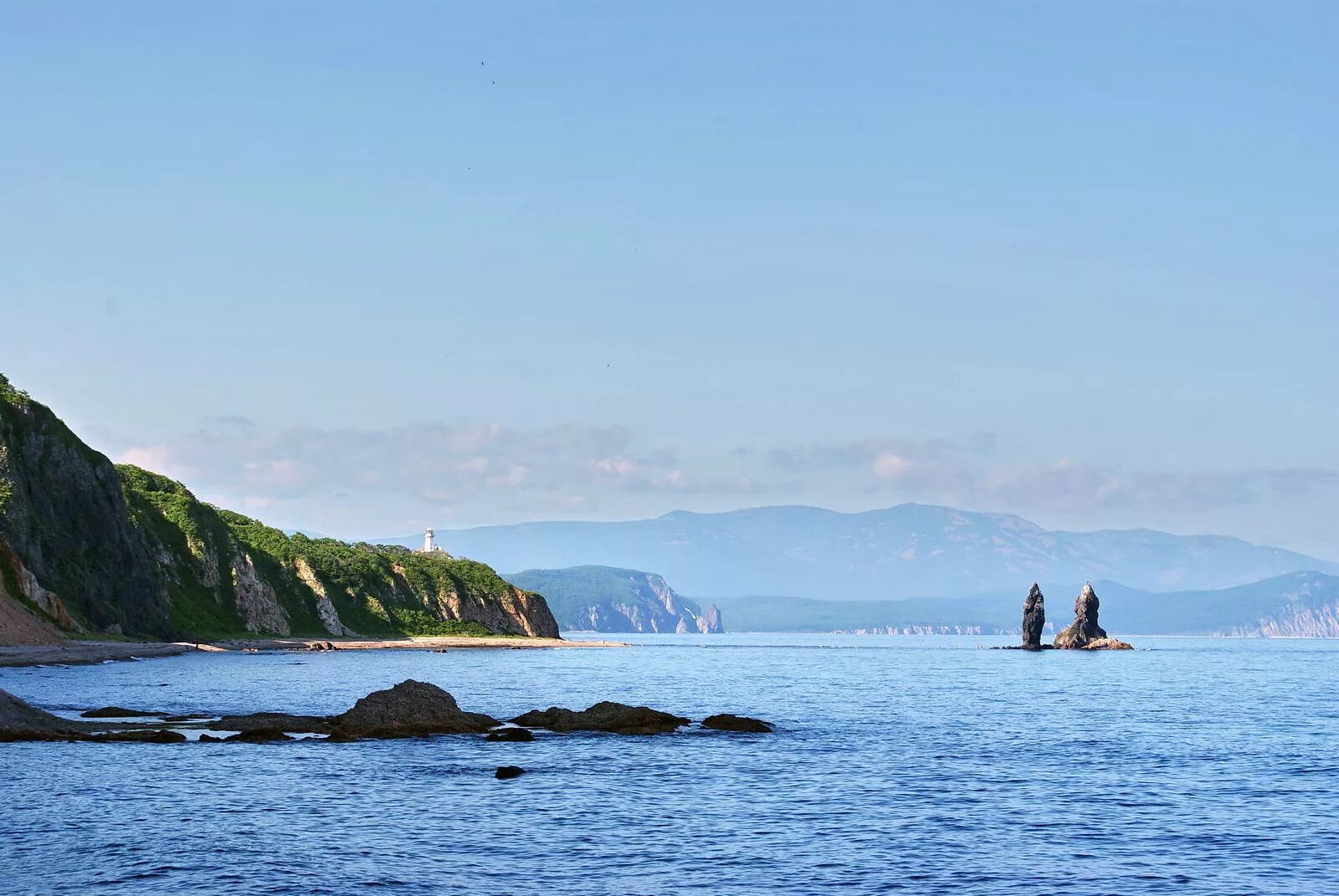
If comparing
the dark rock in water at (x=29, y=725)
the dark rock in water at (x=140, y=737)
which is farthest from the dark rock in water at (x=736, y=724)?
the dark rock in water at (x=29, y=725)

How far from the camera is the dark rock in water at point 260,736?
67.6 meters

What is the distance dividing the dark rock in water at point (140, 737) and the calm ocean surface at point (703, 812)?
1.79 meters

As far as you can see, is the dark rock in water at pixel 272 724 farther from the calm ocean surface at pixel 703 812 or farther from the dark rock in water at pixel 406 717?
the calm ocean surface at pixel 703 812

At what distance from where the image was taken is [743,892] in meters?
35.5

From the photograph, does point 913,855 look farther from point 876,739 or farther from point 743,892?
point 876,739

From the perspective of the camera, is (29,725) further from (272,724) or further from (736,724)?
(736,724)

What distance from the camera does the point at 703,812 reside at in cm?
4812

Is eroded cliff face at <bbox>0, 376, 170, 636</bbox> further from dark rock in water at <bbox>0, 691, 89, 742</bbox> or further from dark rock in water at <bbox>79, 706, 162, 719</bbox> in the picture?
dark rock in water at <bbox>0, 691, 89, 742</bbox>

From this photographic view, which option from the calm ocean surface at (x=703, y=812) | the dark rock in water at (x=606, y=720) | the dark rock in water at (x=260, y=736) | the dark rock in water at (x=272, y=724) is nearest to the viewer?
the calm ocean surface at (x=703, y=812)

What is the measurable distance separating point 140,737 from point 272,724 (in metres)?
7.99

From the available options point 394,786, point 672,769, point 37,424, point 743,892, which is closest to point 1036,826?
point 743,892

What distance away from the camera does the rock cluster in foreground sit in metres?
65.6

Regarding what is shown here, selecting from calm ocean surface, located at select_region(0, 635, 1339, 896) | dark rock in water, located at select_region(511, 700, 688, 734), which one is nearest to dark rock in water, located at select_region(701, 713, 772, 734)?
dark rock in water, located at select_region(511, 700, 688, 734)

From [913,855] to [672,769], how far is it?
20457 millimetres
